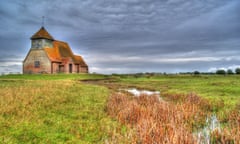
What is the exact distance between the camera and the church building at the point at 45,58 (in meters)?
55.9

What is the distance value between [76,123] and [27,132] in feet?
7.95

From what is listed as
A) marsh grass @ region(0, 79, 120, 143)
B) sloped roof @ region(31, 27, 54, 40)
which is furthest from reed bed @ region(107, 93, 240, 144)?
sloped roof @ region(31, 27, 54, 40)

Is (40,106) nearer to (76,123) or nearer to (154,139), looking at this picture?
(76,123)

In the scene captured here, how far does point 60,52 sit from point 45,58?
665 centimetres

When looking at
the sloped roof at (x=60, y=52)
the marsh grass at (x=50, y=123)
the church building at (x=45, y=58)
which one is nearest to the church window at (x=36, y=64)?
the church building at (x=45, y=58)

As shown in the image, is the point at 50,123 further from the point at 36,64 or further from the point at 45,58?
the point at 36,64

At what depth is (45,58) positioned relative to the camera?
183 feet

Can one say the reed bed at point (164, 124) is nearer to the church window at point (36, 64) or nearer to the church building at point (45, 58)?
the church building at point (45, 58)

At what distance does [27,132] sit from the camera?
872cm

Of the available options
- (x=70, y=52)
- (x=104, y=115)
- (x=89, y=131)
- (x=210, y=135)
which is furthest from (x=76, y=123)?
(x=70, y=52)

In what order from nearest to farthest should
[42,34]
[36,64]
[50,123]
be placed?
[50,123] → [36,64] → [42,34]

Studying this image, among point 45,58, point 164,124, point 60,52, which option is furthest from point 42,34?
point 164,124

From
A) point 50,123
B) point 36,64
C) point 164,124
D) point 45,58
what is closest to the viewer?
point 164,124

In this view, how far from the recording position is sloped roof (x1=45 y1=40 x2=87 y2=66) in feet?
188
